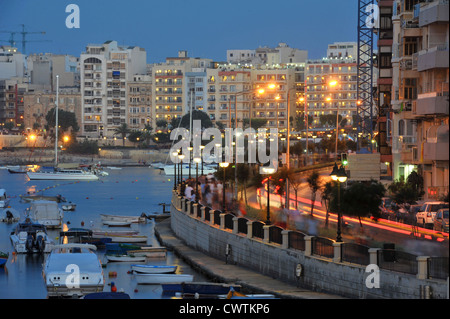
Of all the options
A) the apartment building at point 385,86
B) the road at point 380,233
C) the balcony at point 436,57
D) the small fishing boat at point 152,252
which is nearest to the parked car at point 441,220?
the road at point 380,233

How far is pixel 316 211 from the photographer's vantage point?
112 feet

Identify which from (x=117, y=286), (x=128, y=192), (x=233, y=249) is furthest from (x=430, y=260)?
(x=128, y=192)

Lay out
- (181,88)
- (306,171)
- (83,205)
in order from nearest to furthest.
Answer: (306,171), (83,205), (181,88)

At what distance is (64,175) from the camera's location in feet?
334

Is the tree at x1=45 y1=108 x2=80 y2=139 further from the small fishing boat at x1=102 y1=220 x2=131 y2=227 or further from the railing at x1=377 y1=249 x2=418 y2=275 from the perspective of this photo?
the railing at x1=377 y1=249 x2=418 y2=275

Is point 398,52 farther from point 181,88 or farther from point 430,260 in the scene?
point 181,88

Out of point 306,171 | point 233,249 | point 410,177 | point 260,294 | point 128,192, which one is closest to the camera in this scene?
point 260,294

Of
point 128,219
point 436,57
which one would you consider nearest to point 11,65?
point 128,219

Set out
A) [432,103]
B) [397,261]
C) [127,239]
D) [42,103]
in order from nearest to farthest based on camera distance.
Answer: [397,261], [432,103], [127,239], [42,103]

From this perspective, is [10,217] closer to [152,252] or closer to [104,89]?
[152,252]

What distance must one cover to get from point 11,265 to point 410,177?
13.5 m

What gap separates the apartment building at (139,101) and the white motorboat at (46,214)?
305 ft

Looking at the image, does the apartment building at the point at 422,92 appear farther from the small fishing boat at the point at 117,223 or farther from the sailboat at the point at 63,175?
the sailboat at the point at 63,175

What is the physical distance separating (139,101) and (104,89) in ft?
17.3
